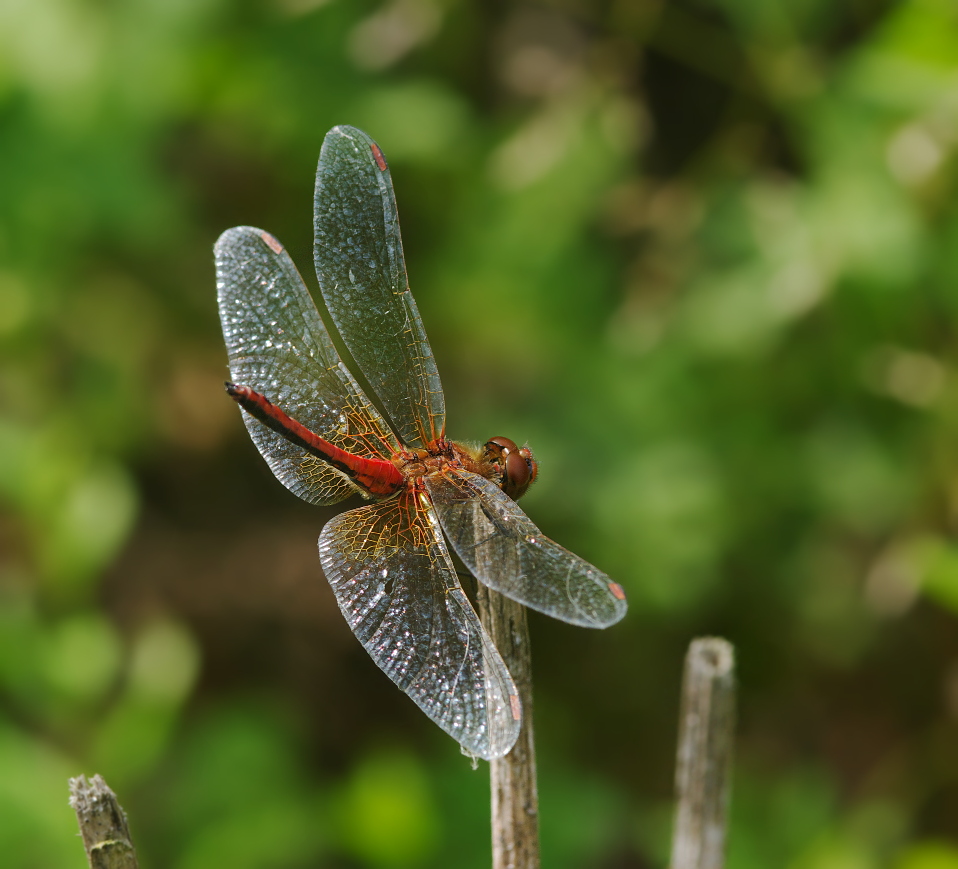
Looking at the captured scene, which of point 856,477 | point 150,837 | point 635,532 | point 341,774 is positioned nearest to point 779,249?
point 856,477

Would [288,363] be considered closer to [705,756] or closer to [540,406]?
[705,756]

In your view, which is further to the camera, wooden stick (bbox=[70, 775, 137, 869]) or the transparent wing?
the transparent wing

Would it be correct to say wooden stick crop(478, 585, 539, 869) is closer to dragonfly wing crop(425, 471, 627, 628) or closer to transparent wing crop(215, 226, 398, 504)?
dragonfly wing crop(425, 471, 627, 628)

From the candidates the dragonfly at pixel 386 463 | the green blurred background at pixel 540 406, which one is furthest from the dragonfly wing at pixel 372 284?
the green blurred background at pixel 540 406

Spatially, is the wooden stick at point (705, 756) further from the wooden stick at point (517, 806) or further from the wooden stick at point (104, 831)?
the wooden stick at point (104, 831)

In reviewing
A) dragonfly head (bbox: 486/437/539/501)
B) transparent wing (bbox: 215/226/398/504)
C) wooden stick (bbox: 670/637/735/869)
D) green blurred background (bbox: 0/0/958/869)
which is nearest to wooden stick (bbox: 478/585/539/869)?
wooden stick (bbox: 670/637/735/869)

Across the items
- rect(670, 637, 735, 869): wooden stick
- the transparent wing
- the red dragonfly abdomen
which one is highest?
the transparent wing
